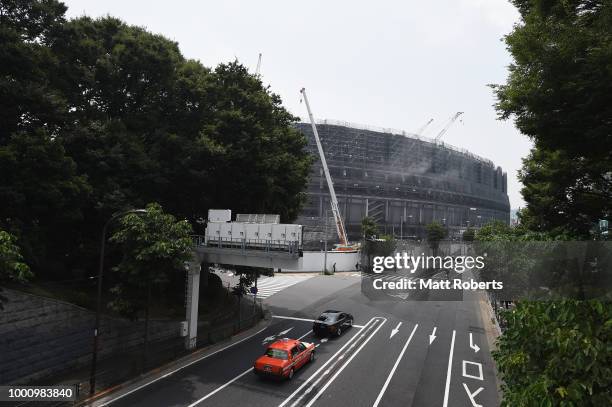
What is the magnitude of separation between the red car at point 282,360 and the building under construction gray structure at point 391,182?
266 ft

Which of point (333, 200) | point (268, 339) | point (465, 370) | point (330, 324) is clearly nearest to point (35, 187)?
point (268, 339)

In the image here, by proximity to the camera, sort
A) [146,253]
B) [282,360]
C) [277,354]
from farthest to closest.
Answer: [277,354], [282,360], [146,253]

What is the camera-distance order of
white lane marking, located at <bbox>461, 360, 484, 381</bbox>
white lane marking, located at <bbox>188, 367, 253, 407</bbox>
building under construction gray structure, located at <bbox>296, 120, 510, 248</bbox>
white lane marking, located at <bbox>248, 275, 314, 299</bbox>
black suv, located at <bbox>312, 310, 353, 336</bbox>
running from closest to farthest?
white lane marking, located at <bbox>188, 367, 253, 407</bbox> → white lane marking, located at <bbox>461, 360, 484, 381</bbox> → black suv, located at <bbox>312, 310, 353, 336</bbox> → white lane marking, located at <bbox>248, 275, 314, 299</bbox> → building under construction gray structure, located at <bbox>296, 120, 510, 248</bbox>

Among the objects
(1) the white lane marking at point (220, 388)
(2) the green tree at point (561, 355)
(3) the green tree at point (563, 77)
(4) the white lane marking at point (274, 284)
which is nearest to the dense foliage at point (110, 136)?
(1) the white lane marking at point (220, 388)

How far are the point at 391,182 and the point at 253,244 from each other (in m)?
110

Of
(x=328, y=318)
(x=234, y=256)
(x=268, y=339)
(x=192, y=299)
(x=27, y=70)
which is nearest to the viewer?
(x=27, y=70)

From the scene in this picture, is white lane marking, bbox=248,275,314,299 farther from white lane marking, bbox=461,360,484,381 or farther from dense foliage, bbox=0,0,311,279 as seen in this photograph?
white lane marking, bbox=461,360,484,381

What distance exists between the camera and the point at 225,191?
3209cm

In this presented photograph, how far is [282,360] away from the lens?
68.2 feet

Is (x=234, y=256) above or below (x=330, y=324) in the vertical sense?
above

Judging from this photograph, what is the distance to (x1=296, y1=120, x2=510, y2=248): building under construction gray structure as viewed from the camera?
121500mm

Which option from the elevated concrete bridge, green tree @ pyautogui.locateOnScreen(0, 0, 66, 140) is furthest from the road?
green tree @ pyautogui.locateOnScreen(0, 0, 66, 140)

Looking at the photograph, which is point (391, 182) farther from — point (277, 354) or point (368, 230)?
point (277, 354)

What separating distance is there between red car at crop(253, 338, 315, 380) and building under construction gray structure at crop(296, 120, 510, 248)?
81.0m
